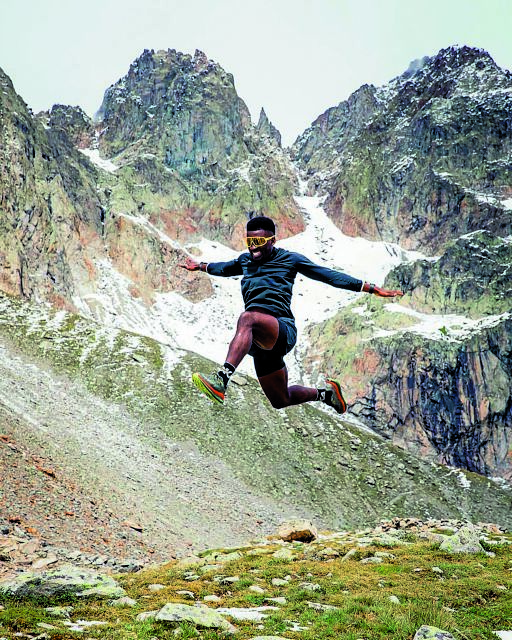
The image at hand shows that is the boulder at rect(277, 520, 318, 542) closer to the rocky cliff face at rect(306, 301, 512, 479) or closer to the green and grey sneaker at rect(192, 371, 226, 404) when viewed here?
the green and grey sneaker at rect(192, 371, 226, 404)

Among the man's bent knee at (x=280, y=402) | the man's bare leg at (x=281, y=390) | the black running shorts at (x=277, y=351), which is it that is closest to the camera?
the black running shorts at (x=277, y=351)

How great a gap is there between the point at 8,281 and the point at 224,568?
112460mm

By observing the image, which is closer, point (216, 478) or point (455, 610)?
point (455, 610)

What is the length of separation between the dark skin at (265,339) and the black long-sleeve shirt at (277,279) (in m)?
0.15

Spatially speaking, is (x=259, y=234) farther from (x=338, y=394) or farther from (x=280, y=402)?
(x=338, y=394)

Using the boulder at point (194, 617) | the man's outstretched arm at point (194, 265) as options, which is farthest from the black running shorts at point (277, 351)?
the boulder at point (194, 617)

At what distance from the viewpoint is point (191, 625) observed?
29.1 feet

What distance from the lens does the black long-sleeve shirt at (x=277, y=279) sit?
850 centimetres

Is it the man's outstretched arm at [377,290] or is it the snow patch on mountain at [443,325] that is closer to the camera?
the man's outstretched arm at [377,290]

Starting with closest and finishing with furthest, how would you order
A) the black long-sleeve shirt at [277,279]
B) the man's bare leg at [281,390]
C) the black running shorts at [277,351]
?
1. the black running shorts at [277,351]
2. the black long-sleeve shirt at [277,279]
3. the man's bare leg at [281,390]

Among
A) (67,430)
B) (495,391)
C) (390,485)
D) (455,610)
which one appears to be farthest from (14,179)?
(455,610)

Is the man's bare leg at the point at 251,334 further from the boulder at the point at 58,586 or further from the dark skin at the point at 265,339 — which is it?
the boulder at the point at 58,586

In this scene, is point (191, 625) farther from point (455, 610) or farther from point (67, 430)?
point (67, 430)

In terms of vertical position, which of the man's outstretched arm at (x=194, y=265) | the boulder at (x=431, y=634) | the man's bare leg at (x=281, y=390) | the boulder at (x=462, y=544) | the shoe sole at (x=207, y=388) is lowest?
the boulder at (x=431, y=634)
